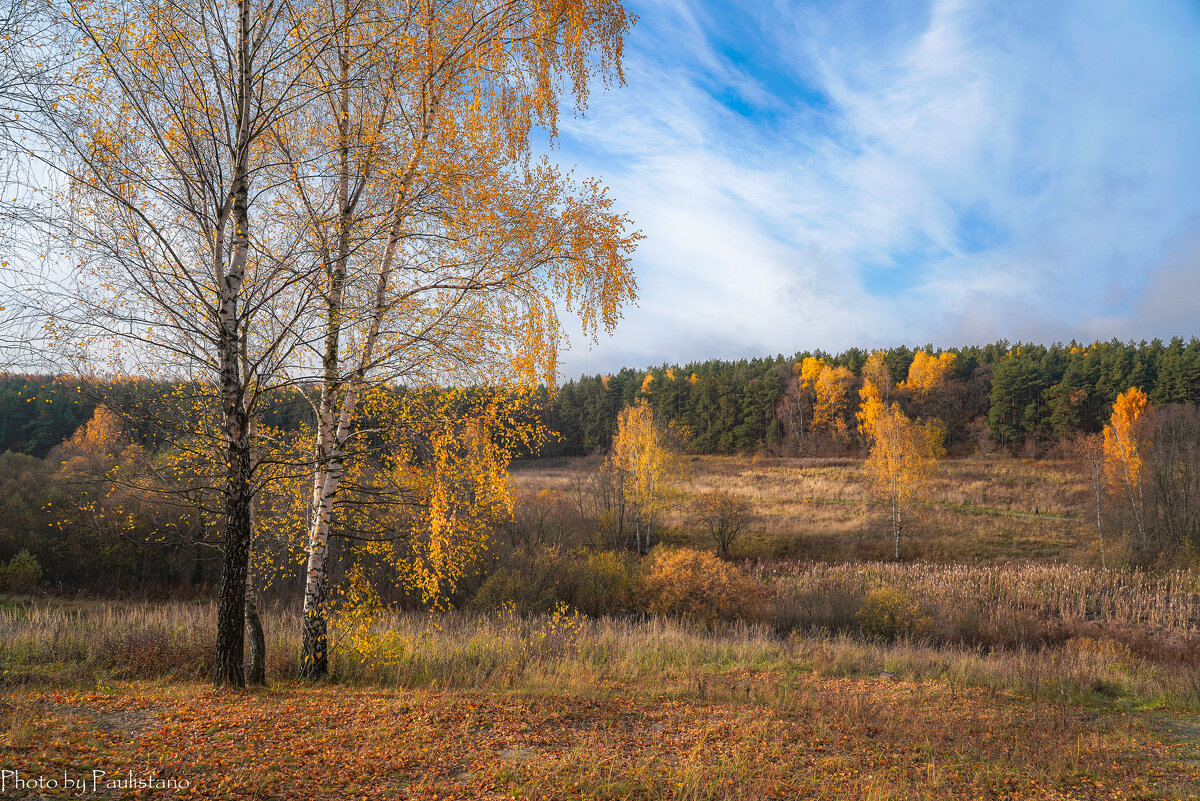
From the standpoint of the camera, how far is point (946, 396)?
65.0m

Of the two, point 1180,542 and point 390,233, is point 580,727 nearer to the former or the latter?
point 390,233

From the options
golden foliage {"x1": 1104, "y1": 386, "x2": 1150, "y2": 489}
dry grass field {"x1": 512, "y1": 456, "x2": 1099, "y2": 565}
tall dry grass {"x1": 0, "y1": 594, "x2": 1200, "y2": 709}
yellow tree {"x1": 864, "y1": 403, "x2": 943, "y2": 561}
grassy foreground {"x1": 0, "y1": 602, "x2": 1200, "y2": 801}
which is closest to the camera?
grassy foreground {"x1": 0, "y1": 602, "x2": 1200, "y2": 801}

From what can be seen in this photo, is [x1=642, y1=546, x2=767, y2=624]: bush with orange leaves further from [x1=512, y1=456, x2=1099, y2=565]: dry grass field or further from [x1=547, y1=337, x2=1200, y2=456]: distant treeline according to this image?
[x1=547, y1=337, x2=1200, y2=456]: distant treeline

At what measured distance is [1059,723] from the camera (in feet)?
24.3

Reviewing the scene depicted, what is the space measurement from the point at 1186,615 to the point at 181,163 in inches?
1025

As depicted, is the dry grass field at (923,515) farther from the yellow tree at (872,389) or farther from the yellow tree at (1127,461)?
the yellow tree at (872,389)

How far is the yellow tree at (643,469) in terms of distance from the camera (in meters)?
29.3

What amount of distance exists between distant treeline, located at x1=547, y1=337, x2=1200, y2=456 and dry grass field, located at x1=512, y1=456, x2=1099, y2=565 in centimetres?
1186

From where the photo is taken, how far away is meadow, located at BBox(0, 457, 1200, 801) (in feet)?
14.8

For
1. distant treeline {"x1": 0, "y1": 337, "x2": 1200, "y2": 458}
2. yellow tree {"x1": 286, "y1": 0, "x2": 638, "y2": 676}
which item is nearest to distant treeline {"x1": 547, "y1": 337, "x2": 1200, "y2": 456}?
distant treeline {"x1": 0, "y1": 337, "x2": 1200, "y2": 458}

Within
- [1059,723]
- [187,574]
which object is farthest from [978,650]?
[187,574]

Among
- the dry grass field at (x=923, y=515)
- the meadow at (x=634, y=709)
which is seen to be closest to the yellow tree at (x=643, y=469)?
the dry grass field at (x=923, y=515)

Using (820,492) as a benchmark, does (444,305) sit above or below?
above

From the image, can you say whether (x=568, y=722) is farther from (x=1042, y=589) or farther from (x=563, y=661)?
(x=1042, y=589)
